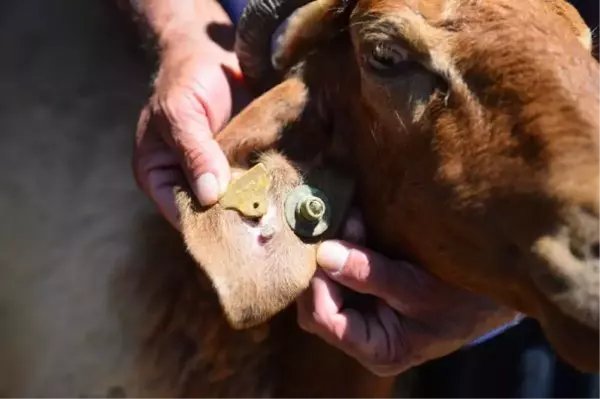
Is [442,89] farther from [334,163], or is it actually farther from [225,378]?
[225,378]

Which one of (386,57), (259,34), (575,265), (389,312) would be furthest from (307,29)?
(575,265)

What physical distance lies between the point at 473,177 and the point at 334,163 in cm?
49

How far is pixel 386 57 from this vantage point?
2229mm

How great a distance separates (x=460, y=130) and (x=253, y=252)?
0.59 meters

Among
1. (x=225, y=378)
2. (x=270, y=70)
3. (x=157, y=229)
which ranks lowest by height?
(x=225, y=378)

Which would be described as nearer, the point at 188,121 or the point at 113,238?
the point at 188,121

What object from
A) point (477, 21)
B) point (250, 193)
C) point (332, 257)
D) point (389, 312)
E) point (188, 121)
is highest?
point (477, 21)

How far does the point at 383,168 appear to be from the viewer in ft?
7.70

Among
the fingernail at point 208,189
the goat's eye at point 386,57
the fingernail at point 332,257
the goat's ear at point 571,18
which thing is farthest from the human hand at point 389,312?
the goat's ear at point 571,18

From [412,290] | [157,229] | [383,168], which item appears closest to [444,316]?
[412,290]

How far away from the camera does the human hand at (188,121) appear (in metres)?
2.34

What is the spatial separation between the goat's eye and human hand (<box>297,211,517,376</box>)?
1.40 ft

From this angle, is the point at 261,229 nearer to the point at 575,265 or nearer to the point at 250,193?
the point at 250,193

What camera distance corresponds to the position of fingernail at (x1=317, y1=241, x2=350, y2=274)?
7.64 ft
